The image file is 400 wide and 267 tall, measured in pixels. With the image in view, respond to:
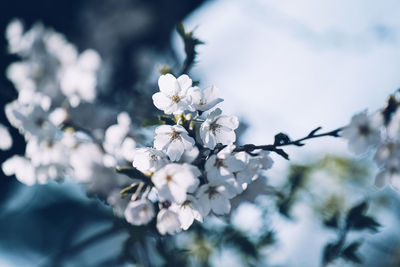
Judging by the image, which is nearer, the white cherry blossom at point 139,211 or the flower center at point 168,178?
the flower center at point 168,178

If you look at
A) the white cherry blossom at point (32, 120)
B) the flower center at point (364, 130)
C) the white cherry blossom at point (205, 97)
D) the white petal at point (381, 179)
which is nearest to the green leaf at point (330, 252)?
the white petal at point (381, 179)

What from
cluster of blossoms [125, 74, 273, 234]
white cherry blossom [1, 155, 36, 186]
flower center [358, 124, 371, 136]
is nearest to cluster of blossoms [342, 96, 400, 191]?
flower center [358, 124, 371, 136]

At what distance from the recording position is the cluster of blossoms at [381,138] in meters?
0.73

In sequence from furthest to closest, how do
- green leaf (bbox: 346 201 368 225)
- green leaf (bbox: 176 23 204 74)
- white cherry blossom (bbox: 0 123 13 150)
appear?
white cherry blossom (bbox: 0 123 13 150)
green leaf (bbox: 346 201 368 225)
green leaf (bbox: 176 23 204 74)

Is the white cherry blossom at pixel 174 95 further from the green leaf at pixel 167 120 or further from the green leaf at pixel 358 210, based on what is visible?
the green leaf at pixel 358 210

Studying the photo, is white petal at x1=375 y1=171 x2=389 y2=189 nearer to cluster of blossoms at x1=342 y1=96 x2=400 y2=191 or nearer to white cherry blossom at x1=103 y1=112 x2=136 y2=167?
cluster of blossoms at x1=342 y1=96 x2=400 y2=191

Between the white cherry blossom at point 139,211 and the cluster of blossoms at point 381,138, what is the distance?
577mm

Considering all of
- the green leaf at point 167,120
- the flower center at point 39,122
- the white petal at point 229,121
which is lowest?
the white petal at point 229,121

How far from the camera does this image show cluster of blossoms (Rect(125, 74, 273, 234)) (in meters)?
0.73

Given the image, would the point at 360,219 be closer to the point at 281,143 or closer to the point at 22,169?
the point at 281,143

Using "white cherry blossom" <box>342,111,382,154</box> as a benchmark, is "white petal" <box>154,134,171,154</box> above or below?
above

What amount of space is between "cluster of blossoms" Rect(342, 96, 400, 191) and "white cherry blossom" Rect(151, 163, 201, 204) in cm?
42

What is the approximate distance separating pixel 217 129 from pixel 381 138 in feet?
1.38

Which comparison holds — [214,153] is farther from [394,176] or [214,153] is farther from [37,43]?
A: [37,43]
